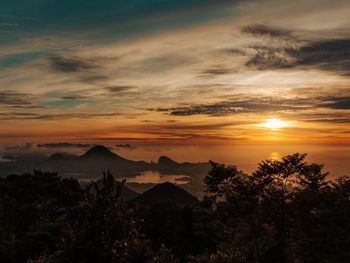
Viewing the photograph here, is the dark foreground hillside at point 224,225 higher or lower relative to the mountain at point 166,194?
higher

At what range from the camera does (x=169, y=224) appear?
56125 mm

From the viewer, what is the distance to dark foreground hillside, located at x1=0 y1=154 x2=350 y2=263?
22.3 meters

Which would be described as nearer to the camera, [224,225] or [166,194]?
[224,225]

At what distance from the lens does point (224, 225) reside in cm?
3469

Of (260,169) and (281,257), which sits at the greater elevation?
(260,169)

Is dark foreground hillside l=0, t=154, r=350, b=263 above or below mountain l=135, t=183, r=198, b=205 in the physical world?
above

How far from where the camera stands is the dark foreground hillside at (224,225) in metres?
22.3

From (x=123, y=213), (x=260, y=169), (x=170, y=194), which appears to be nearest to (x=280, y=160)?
(x=260, y=169)

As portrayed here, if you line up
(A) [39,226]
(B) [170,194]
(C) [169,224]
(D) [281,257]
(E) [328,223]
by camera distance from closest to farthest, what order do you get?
1. (D) [281,257]
2. (E) [328,223]
3. (A) [39,226]
4. (C) [169,224]
5. (B) [170,194]

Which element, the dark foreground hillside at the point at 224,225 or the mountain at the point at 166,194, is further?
the mountain at the point at 166,194

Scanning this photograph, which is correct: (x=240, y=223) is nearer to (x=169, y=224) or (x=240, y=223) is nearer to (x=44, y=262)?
(x=44, y=262)

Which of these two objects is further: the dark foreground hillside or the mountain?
the mountain

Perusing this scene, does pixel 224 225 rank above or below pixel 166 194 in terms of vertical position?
above

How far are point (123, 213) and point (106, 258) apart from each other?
117 inches
